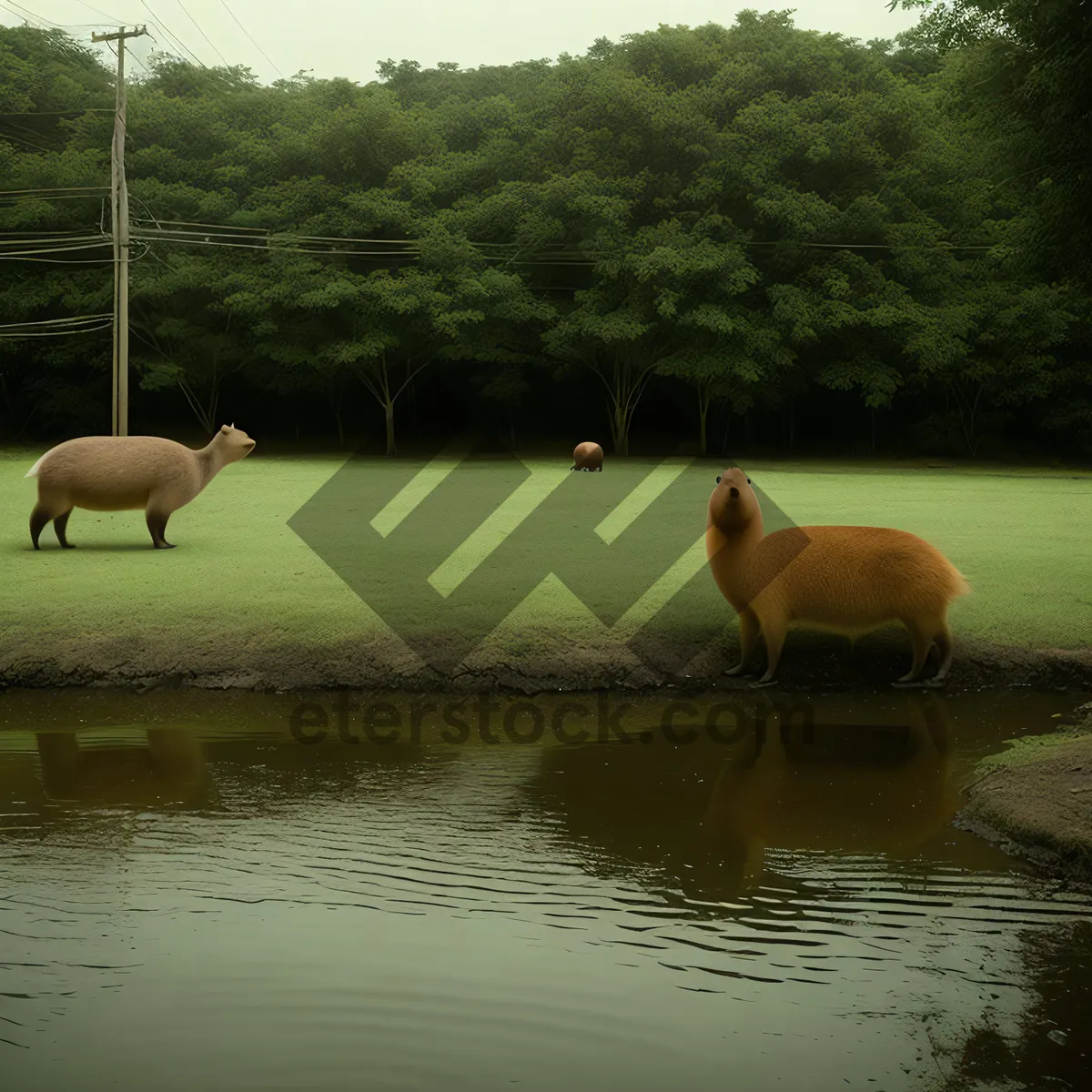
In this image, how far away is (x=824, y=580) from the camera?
7.64 m

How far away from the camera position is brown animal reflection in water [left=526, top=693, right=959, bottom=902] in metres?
5.10

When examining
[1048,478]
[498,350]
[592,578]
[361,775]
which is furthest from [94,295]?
[361,775]

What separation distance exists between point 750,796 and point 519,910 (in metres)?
1.75

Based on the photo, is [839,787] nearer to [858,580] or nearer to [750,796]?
[750,796]

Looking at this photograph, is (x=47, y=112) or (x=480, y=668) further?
(x=47, y=112)

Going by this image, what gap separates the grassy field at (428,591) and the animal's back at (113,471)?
1.78ft

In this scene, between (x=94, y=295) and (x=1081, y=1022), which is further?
(x=94, y=295)

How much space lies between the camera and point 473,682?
769 cm

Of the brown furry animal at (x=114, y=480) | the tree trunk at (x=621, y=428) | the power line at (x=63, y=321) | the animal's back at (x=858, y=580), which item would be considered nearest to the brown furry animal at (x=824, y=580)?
the animal's back at (x=858, y=580)

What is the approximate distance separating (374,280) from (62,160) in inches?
433

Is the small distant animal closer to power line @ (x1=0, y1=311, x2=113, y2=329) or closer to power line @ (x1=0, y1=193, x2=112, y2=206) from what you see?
power line @ (x1=0, y1=311, x2=113, y2=329)

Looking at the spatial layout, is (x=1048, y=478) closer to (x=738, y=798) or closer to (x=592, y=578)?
(x=592, y=578)

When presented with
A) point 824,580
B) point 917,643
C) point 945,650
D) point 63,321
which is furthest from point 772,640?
point 63,321

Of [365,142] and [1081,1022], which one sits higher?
[365,142]
